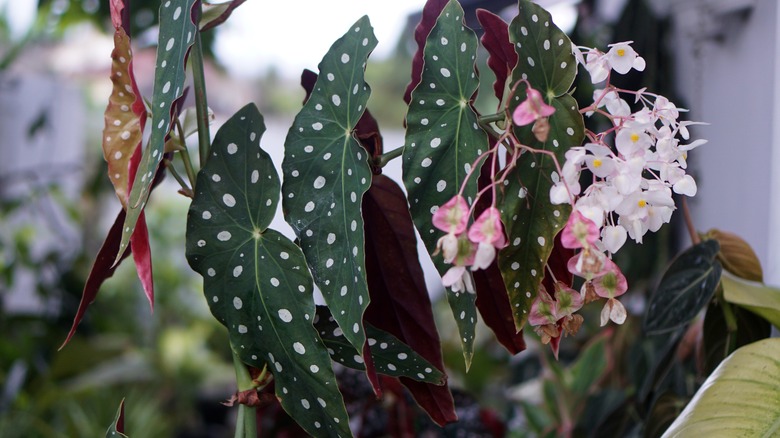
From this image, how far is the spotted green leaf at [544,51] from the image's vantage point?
46 centimetres

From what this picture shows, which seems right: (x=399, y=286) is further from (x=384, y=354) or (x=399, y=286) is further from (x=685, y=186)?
(x=685, y=186)

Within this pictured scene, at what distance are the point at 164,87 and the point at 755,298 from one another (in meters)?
0.56

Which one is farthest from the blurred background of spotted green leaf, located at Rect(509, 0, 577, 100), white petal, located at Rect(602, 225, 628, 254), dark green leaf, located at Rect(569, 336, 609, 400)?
white petal, located at Rect(602, 225, 628, 254)

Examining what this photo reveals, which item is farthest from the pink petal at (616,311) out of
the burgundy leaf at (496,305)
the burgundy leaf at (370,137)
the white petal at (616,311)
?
the burgundy leaf at (370,137)

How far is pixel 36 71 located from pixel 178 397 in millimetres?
1844

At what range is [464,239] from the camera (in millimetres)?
383

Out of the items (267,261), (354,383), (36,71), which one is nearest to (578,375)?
(354,383)

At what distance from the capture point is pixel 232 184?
0.51 meters

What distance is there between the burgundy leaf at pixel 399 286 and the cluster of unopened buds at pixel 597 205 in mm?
111

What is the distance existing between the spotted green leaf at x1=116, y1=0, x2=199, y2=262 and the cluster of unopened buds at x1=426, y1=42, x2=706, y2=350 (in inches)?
7.6

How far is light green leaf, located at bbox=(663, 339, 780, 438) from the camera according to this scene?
0.52 meters

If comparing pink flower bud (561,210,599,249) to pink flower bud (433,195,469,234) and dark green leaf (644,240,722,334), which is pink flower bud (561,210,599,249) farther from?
dark green leaf (644,240,722,334)

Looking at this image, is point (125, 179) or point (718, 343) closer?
point (125, 179)

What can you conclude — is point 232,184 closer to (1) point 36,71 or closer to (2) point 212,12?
(2) point 212,12
